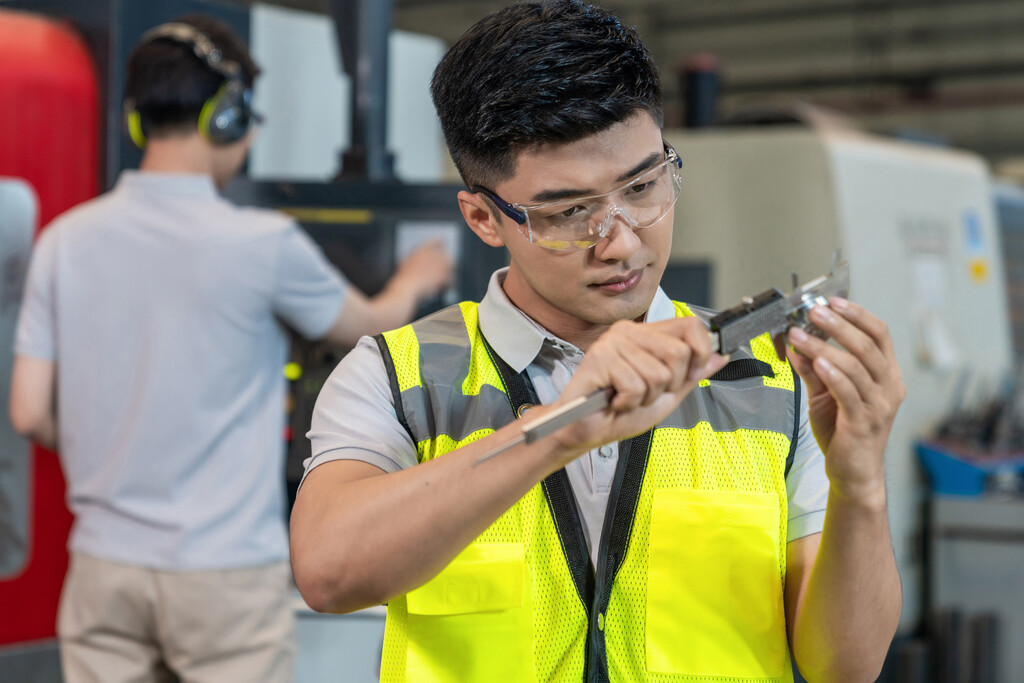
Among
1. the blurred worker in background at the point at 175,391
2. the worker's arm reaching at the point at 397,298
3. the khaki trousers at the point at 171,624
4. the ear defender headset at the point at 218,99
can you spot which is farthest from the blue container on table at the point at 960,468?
the ear defender headset at the point at 218,99

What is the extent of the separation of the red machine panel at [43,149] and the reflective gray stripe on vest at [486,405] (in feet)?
5.49

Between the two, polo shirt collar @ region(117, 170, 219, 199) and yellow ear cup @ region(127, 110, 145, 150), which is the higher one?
yellow ear cup @ region(127, 110, 145, 150)

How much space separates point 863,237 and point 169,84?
1746 mm

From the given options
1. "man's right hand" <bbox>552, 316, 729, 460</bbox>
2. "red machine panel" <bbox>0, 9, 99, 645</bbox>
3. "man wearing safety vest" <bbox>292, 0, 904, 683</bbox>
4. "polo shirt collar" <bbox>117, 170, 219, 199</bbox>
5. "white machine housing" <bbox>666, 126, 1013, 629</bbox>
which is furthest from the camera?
"white machine housing" <bbox>666, 126, 1013, 629</bbox>

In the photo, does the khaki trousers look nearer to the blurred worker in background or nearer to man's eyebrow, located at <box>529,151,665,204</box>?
the blurred worker in background

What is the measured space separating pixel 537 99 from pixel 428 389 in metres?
0.31

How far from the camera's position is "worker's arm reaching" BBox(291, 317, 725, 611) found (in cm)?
82

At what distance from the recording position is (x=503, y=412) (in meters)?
1.07

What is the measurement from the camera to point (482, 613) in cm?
102

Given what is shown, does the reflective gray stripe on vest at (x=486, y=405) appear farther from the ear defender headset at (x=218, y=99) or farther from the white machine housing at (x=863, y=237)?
the white machine housing at (x=863, y=237)

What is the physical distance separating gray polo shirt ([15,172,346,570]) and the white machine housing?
1206mm

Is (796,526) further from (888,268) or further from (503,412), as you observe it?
(888,268)

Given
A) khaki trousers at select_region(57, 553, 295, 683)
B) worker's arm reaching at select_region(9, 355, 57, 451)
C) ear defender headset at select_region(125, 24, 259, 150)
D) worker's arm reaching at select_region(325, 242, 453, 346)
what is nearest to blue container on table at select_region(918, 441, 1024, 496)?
worker's arm reaching at select_region(325, 242, 453, 346)

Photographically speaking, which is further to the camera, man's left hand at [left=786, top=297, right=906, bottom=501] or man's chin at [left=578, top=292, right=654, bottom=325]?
man's chin at [left=578, top=292, right=654, bottom=325]
